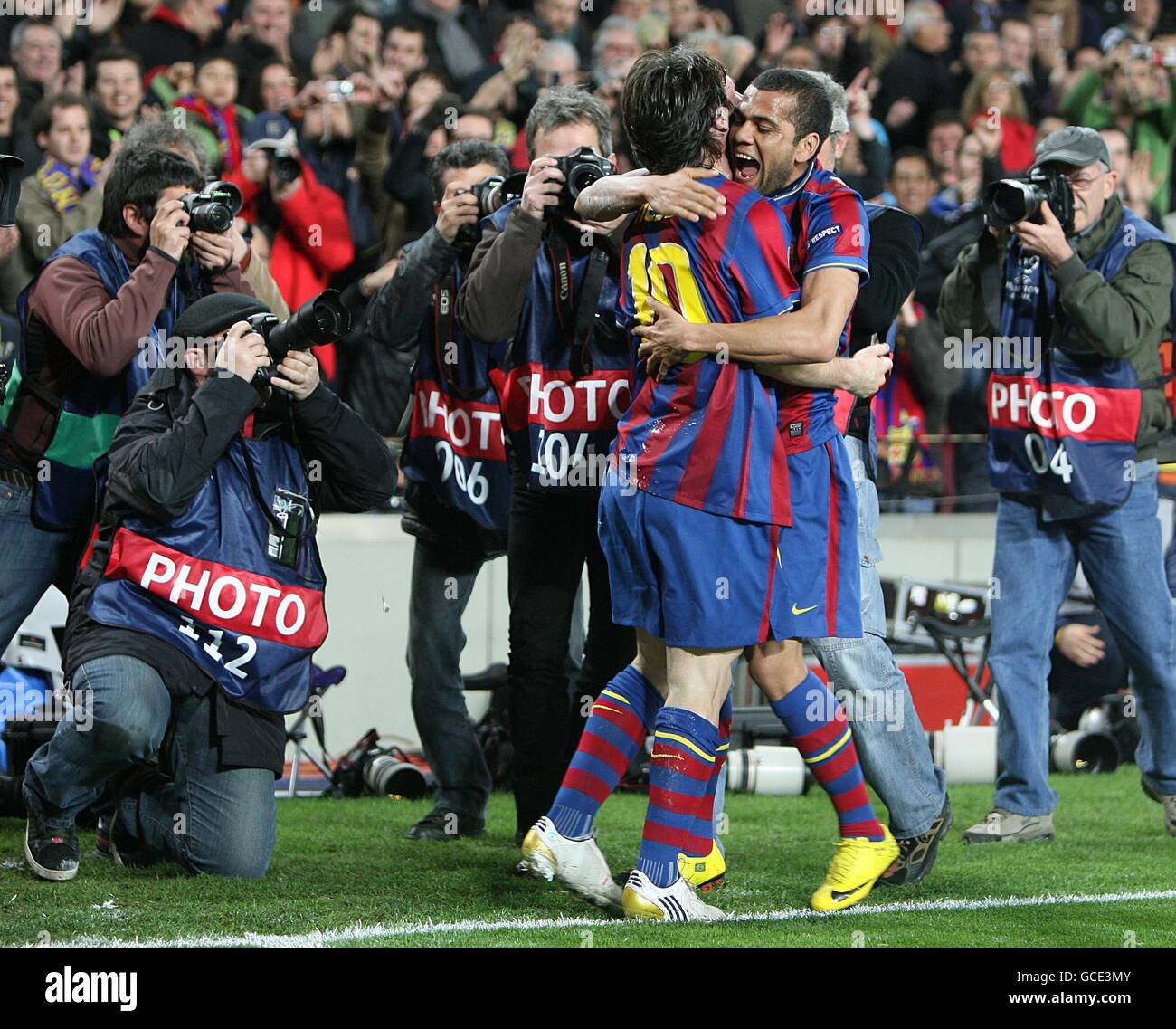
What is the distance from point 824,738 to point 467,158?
2.23 metres

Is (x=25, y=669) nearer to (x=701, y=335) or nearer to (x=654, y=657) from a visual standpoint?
(x=654, y=657)

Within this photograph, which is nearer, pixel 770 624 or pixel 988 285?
pixel 770 624

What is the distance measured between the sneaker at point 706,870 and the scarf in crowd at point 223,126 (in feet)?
16.1

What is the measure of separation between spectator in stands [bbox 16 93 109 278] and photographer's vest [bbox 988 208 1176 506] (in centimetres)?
363

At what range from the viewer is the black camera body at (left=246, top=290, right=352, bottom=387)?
415cm

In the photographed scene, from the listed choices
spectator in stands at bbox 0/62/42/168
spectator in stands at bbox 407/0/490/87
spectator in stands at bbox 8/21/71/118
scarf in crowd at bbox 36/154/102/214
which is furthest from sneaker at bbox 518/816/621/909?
spectator in stands at bbox 407/0/490/87

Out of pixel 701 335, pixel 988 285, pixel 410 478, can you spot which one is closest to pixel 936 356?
pixel 988 285

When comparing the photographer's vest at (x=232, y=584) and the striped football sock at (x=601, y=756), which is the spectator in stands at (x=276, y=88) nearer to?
the photographer's vest at (x=232, y=584)

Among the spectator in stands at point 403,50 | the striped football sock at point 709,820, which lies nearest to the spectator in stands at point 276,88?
the spectator in stands at point 403,50

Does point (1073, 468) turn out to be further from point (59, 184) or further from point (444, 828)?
point (59, 184)

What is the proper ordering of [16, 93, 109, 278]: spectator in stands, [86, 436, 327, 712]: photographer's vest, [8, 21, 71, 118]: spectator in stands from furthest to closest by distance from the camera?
[8, 21, 71, 118]: spectator in stands, [16, 93, 109, 278]: spectator in stands, [86, 436, 327, 712]: photographer's vest

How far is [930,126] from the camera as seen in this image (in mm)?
10875

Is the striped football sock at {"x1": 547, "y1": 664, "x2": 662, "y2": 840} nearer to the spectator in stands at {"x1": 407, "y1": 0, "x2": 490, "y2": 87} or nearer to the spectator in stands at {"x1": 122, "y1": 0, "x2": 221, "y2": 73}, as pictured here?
the spectator in stands at {"x1": 122, "y1": 0, "x2": 221, "y2": 73}
